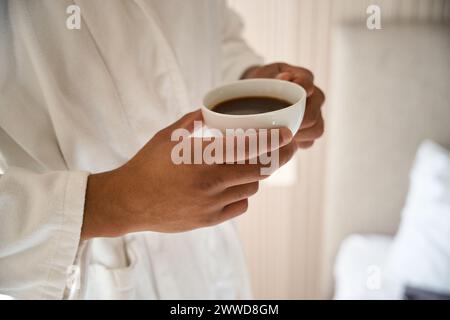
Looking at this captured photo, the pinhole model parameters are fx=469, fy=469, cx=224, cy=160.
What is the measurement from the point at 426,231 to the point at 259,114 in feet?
2.07

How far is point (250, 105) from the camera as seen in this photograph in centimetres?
43

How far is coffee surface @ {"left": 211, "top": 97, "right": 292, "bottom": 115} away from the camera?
42 centimetres

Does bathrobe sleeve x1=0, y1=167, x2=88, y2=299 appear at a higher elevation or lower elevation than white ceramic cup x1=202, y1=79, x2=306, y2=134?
lower

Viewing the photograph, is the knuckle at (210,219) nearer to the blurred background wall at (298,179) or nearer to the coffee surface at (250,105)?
the coffee surface at (250,105)

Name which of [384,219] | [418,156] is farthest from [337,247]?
[418,156]

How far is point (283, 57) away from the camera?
3.03 ft

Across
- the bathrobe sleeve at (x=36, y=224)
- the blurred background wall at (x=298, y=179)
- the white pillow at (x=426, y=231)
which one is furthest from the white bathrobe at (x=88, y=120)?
the white pillow at (x=426, y=231)

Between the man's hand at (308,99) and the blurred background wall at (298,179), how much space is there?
14.7 inches

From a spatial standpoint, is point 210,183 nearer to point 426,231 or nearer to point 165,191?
point 165,191

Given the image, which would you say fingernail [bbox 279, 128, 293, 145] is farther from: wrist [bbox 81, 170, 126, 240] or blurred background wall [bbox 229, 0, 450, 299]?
blurred background wall [bbox 229, 0, 450, 299]

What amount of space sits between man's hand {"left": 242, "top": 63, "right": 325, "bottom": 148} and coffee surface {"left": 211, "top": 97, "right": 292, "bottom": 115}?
57 millimetres

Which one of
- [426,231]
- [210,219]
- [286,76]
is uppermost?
[286,76]

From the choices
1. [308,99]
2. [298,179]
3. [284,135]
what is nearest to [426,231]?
[298,179]

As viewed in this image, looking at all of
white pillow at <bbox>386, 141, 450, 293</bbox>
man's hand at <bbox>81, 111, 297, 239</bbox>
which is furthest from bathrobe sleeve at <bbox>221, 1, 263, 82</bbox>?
white pillow at <bbox>386, 141, 450, 293</bbox>
